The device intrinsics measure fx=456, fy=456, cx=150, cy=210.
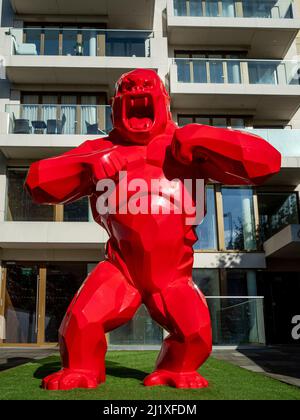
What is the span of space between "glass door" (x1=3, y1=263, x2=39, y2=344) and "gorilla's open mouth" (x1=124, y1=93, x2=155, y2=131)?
9426mm

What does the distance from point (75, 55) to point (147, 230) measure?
11236 millimetres

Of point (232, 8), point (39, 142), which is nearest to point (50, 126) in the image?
point (39, 142)

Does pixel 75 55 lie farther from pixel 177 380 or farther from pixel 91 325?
pixel 177 380

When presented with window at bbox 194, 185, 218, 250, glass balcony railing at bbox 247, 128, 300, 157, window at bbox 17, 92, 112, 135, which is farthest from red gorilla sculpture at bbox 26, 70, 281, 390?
glass balcony railing at bbox 247, 128, 300, 157

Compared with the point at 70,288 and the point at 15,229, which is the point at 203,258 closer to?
the point at 70,288

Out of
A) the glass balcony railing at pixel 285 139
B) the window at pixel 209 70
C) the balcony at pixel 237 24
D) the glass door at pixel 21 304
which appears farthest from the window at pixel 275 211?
the glass door at pixel 21 304

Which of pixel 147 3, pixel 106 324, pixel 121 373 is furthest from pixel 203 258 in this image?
pixel 106 324

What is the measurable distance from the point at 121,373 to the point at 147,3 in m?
12.1

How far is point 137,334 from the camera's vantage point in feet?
32.3

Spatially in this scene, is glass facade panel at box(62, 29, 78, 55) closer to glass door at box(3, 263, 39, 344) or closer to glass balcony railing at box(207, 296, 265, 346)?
glass door at box(3, 263, 39, 344)

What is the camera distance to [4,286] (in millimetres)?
12117

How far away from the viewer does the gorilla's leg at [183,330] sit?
320 cm

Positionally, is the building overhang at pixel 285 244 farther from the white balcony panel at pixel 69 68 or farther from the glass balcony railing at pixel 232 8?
the glass balcony railing at pixel 232 8
